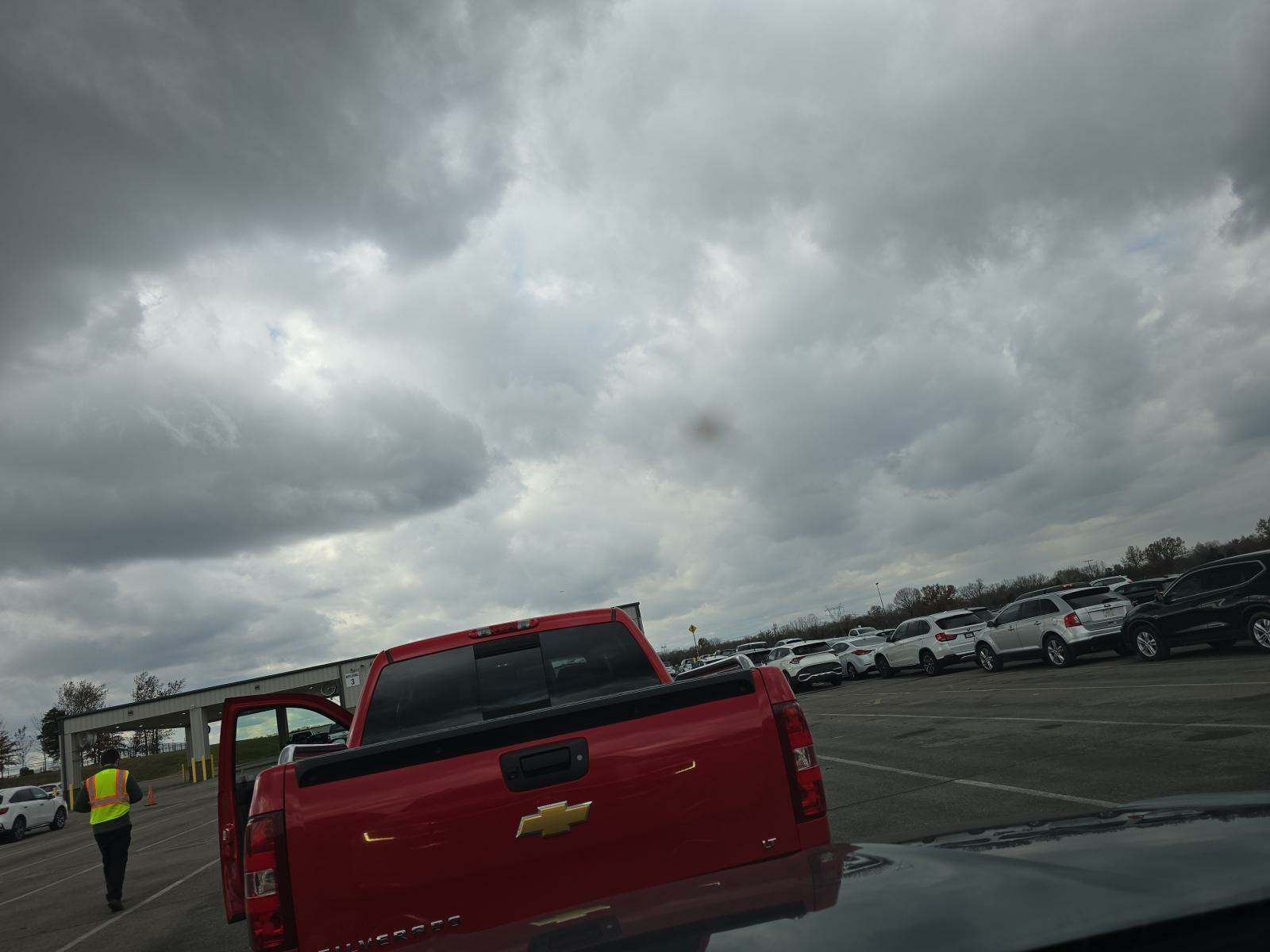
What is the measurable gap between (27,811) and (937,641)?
3075 cm

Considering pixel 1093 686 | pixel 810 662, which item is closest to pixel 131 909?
pixel 1093 686

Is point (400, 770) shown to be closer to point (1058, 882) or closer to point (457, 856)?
point (457, 856)

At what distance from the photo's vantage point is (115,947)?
788cm

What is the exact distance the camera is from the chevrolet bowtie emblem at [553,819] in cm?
262

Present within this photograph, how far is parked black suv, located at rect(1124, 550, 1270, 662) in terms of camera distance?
48.3 ft

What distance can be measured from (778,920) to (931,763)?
9.06 m

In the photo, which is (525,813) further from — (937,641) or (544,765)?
(937,641)

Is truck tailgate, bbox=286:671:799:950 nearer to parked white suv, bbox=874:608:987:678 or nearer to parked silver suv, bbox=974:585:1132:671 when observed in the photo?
parked silver suv, bbox=974:585:1132:671

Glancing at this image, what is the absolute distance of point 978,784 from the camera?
26.8ft

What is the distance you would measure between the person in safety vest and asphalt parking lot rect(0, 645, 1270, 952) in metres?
0.41

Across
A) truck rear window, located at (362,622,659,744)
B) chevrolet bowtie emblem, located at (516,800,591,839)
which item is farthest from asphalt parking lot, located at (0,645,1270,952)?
truck rear window, located at (362,622,659,744)

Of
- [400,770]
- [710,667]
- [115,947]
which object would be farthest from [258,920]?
[115,947]

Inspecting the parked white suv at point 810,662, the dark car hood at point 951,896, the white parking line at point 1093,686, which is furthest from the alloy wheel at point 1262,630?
the dark car hood at point 951,896

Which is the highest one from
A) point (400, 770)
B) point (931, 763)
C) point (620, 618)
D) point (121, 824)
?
point (620, 618)
